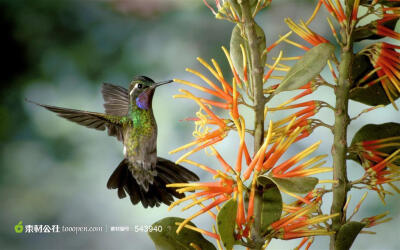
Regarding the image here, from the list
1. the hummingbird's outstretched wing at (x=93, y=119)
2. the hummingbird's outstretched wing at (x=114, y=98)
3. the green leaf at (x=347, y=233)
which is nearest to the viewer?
the green leaf at (x=347, y=233)

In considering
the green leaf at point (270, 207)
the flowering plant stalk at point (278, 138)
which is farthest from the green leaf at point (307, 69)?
the green leaf at point (270, 207)

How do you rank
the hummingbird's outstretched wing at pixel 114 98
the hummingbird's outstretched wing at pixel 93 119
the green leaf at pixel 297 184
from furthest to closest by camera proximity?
the hummingbird's outstretched wing at pixel 114 98 → the hummingbird's outstretched wing at pixel 93 119 → the green leaf at pixel 297 184

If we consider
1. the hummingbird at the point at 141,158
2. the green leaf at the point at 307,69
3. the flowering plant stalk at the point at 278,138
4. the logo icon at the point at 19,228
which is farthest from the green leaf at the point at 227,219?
the logo icon at the point at 19,228

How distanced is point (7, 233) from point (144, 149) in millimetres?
Result: 307

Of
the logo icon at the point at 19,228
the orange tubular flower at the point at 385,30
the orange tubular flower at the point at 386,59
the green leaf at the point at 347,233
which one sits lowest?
the logo icon at the point at 19,228

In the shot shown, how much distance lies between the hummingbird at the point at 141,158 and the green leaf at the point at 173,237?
351 mm

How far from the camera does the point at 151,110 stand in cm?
87

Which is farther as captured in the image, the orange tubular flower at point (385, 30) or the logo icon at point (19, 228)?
the logo icon at point (19, 228)

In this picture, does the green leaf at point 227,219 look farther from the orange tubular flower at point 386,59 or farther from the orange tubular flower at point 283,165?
the orange tubular flower at point 386,59

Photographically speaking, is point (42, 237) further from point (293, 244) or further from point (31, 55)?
point (293, 244)

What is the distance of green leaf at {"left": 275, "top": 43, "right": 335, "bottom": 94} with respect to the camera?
0.42 metres

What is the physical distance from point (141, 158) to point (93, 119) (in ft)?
0.37

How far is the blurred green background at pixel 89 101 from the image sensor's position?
861 mm

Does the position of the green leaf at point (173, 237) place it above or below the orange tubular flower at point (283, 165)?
below
